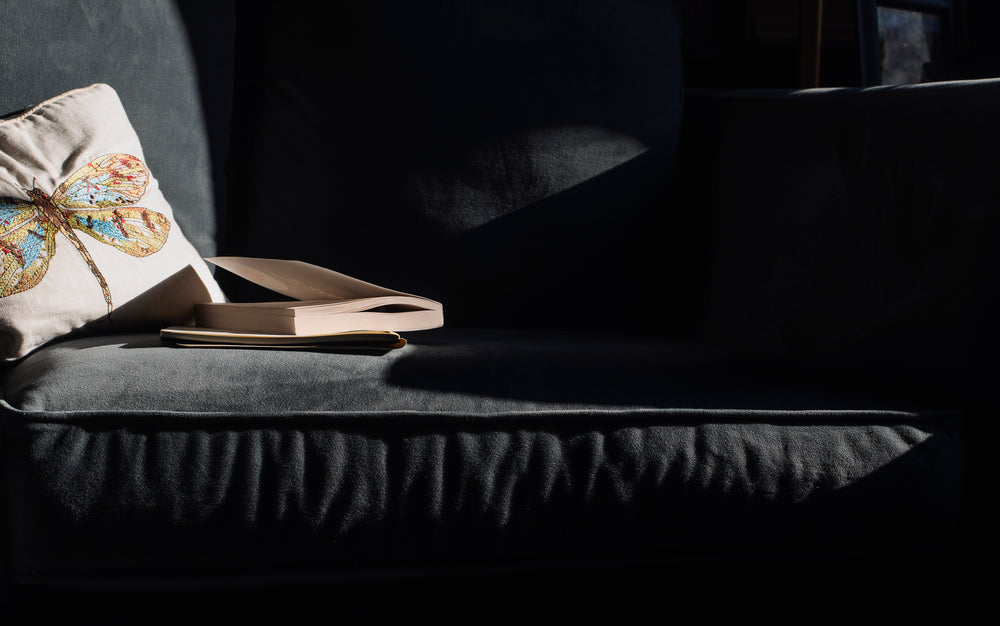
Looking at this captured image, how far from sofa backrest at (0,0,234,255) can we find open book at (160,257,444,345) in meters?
0.31

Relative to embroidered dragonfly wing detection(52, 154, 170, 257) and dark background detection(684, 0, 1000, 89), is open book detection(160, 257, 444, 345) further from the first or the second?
dark background detection(684, 0, 1000, 89)

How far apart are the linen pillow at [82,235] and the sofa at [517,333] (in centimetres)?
4

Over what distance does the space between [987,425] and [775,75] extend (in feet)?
6.38

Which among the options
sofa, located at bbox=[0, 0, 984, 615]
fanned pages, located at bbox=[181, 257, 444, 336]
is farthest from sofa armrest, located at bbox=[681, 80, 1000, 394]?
fanned pages, located at bbox=[181, 257, 444, 336]

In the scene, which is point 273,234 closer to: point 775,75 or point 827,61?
point 775,75

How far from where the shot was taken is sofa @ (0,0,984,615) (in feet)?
2.01

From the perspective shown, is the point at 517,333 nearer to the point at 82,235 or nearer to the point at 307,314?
the point at 307,314

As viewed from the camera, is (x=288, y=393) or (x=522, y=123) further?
(x=522, y=123)

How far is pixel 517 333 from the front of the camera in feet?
3.33

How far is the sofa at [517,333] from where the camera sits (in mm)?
612

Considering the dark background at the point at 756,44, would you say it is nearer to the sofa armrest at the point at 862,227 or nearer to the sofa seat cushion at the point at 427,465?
the sofa armrest at the point at 862,227

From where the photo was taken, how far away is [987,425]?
2.37ft

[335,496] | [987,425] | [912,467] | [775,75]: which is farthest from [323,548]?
[775,75]

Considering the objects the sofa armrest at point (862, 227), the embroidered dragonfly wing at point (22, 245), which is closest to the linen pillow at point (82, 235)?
the embroidered dragonfly wing at point (22, 245)
